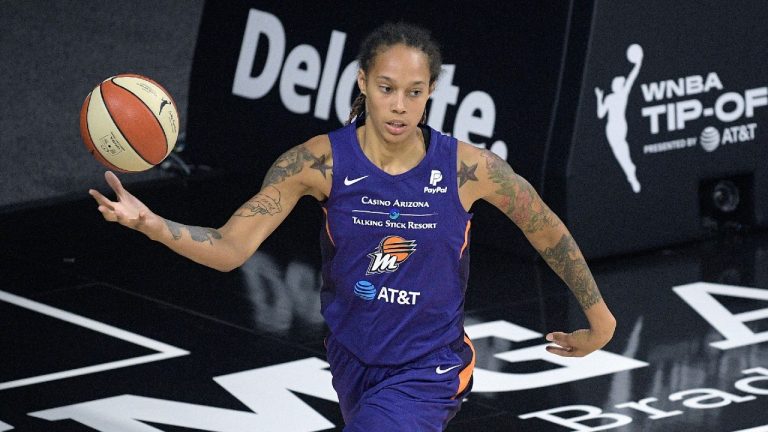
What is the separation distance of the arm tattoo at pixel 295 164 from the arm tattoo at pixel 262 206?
42 mm

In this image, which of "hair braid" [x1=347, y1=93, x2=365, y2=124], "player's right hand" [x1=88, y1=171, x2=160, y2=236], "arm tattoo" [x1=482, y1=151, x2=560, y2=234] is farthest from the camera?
"hair braid" [x1=347, y1=93, x2=365, y2=124]

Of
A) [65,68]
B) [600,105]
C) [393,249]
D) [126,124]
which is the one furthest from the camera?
[65,68]

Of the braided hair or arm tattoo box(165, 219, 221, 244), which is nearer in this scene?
arm tattoo box(165, 219, 221, 244)

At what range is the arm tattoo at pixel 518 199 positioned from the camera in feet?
16.5

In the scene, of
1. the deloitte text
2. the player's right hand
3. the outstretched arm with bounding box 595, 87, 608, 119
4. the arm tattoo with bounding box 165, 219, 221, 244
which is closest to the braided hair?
the arm tattoo with bounding box 165, 219, 221, 244

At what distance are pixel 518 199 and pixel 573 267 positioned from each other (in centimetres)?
34

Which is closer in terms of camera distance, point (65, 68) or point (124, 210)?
point (124, 210)

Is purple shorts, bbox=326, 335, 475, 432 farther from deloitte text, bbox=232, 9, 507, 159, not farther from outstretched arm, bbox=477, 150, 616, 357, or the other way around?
deloitte text, bbox=232, 9, 507, 159

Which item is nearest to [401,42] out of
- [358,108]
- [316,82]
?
[358,108]

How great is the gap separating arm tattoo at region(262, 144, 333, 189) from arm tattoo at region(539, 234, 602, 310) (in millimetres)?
862

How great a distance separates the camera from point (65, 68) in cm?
1268

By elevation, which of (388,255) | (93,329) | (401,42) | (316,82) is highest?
(316,82)

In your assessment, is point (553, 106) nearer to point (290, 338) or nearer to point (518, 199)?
point (290, 338)

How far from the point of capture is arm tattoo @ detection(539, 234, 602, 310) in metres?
5.22
